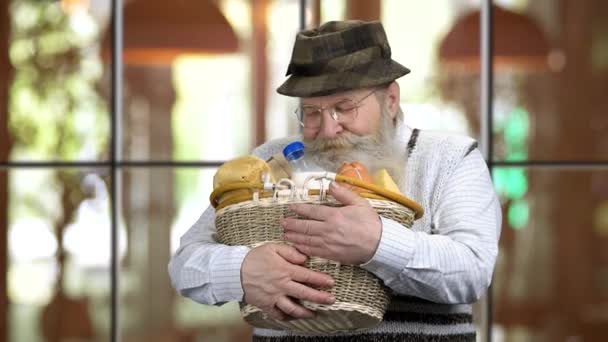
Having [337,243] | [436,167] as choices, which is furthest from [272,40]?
[337,243]

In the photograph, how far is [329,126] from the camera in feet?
6.49

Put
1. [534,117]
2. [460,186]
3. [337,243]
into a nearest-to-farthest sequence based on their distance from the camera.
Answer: [337,243] < [460,186] < [534,117]

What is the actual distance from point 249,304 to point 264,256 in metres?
0.09

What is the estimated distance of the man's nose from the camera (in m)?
1.98

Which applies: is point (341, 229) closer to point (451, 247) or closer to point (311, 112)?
point (451, 247)

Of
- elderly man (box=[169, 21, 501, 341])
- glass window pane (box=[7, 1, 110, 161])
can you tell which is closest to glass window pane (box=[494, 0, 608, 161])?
glass window pane (box=[7, 1, 110, 161])

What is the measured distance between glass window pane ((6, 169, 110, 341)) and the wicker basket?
279cm

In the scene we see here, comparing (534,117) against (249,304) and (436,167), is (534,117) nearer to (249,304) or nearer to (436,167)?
(436,167)

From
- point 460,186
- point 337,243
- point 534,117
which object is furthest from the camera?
point 534,117

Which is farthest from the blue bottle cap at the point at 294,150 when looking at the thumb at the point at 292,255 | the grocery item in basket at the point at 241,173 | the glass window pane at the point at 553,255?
the glass window pane at the point at 553,255

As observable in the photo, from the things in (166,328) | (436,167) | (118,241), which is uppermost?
(436,167)

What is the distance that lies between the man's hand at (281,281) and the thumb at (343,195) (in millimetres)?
114

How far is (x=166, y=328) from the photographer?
4562mm

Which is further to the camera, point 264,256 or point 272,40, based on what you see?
point 272,40
